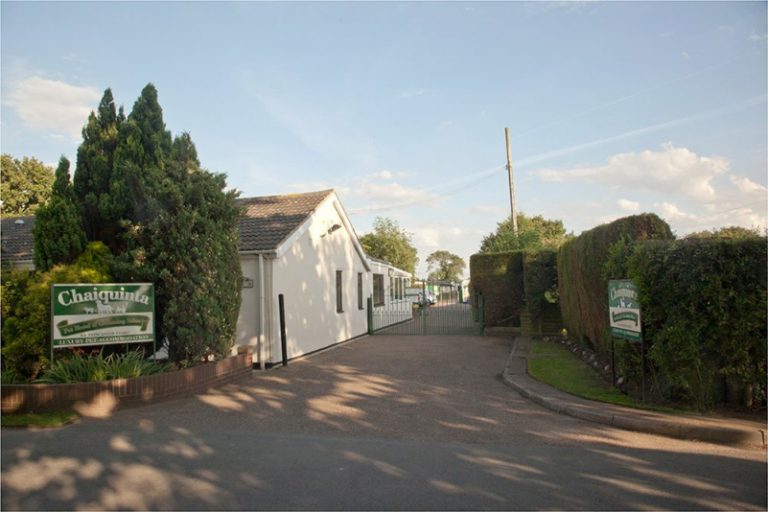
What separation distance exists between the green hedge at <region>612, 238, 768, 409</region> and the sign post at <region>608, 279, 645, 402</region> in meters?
0.16

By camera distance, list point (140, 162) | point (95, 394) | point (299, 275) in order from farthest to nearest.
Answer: point (299, 275) → point (140, 162) → point (95, 394)

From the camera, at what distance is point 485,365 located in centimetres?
1221

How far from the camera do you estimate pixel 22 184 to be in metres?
34.8

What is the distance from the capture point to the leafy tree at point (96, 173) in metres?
10.3

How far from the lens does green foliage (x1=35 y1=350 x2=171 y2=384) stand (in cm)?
802

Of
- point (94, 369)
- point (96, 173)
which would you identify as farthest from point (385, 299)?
point (94, 369)

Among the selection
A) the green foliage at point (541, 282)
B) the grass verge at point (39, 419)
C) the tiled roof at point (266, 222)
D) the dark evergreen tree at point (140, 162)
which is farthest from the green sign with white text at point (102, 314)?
the green foliage at point (541, 282)

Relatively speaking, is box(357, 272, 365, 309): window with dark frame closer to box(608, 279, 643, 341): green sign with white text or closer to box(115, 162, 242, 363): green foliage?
box(115, 162, 242, 363): green foliage

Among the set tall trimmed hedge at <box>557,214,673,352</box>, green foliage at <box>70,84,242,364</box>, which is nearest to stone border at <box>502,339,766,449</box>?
tall trimmed hedge at <box>557,214,673,352</box>

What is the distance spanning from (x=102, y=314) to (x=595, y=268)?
9.10 metres

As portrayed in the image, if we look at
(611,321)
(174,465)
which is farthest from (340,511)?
(611,321)

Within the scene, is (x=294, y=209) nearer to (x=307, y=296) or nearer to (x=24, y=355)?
(x=307, y=296)

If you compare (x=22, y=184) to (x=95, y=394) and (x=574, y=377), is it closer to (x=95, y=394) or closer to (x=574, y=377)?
(x=95, y=394)

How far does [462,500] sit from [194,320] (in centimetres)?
644
